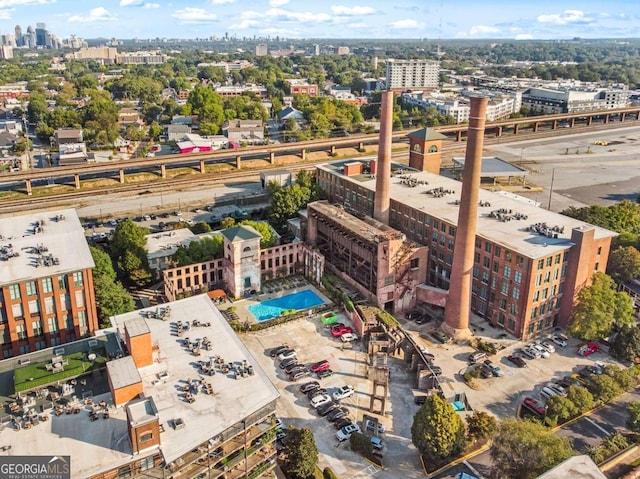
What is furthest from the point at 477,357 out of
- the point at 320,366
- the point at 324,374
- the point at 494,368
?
the point at 320,366

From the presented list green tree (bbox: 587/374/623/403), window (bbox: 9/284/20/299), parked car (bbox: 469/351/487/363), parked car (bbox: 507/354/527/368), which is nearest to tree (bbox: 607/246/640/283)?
parked car (bbox: 507/354/527/368)

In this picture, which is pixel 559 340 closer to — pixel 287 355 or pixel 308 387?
pixel 308 387

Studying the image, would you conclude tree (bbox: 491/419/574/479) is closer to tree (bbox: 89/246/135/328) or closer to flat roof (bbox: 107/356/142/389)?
flat roof (bbox: 107/356/142/389)

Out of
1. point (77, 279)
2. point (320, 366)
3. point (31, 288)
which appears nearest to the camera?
point (31, 288)

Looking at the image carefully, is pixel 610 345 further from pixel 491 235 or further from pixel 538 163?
pixel 538 163

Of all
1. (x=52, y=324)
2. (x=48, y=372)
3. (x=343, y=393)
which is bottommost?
(x=343, y=393)

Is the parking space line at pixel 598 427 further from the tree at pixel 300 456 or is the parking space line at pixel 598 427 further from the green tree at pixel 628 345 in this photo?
the tree at pixel 300 456
